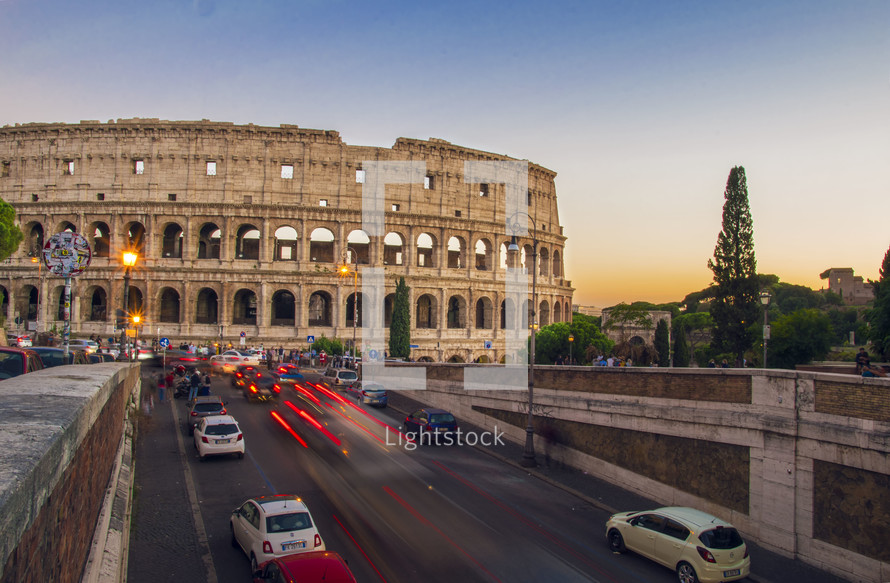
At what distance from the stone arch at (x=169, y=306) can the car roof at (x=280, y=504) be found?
164 ft

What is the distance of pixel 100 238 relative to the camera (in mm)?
59219

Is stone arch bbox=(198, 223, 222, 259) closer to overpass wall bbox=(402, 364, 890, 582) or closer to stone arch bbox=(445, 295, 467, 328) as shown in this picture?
stone arch bbox=(445, 295, 467, 328)

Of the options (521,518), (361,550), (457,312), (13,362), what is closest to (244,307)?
(457,312)

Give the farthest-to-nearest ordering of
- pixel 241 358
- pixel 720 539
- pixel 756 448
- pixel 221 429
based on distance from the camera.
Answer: pixel 241 358 < pixel 221 429 < pixel 756 448 < pixel 720 539

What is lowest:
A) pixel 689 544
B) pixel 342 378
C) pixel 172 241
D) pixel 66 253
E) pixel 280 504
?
pixel 689 544

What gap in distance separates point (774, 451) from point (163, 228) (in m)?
55.6

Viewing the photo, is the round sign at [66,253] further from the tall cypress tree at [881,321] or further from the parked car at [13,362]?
the tall cypress tree at [881,321]

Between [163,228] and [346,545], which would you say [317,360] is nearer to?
[163,228]

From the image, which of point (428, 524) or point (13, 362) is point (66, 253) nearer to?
point (13, 362)

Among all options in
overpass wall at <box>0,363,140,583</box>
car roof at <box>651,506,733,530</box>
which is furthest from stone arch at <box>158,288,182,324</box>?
overpass wall at <box>0,363,140,583</box>

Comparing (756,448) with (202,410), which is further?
(202,410)

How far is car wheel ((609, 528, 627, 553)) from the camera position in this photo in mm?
15516

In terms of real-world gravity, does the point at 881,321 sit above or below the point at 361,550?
above

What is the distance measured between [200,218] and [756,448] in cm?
5255
